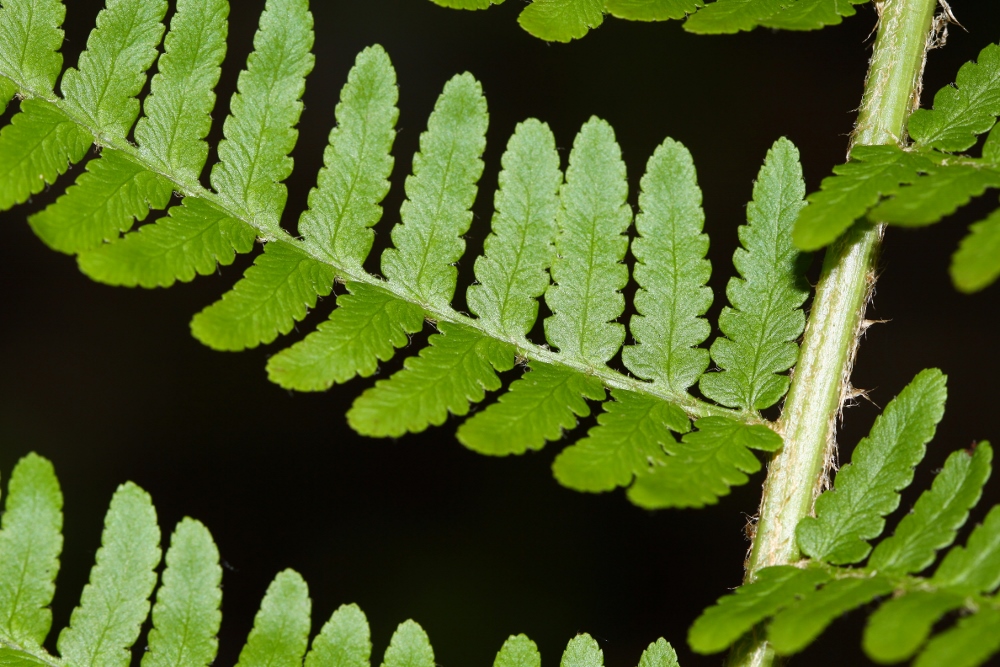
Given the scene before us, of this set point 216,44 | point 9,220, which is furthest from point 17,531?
point 9,220

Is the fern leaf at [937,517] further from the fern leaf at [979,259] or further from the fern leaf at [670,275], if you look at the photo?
the fern leaf at [670,275]

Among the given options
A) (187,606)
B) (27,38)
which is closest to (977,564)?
(187,606)

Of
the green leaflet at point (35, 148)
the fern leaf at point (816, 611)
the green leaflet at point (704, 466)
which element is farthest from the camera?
the green leaflet at point (35, 148)

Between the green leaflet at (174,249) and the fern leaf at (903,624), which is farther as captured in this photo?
the green leaflet at (174,249)

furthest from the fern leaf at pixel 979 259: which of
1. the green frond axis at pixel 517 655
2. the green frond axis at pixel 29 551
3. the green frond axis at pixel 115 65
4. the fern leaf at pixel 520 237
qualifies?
the green frond axis at pixel 29 551

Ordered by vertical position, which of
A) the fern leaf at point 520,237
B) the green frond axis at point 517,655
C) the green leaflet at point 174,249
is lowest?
the green frond axis at point 517,655

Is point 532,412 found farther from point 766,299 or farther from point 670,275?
point 766,299
